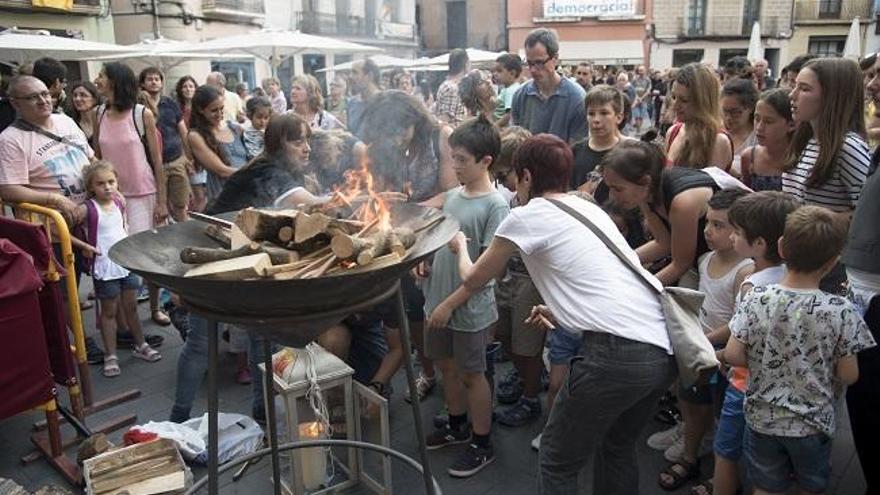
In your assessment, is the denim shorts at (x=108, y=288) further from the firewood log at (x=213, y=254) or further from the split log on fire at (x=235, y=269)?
the split log on fire at (x=235, y=269)

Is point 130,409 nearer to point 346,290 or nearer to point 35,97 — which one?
point 35,97

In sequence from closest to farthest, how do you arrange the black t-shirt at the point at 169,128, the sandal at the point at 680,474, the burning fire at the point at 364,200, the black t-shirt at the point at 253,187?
the burning fire at the point at 364,200
the sandal at the point at 680,474
the black t-shirt at the point at 253,187
the black t-shirt at the point at 169,128

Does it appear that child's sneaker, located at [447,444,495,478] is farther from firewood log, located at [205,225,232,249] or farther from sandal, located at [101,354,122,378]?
sandal, located at [101,354,122,378]

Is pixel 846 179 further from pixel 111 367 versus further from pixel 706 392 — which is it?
pixel 111 367

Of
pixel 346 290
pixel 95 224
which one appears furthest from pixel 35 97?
pixel 346 290

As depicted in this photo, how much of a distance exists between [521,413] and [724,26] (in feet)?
118

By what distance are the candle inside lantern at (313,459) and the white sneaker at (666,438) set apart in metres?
1.77

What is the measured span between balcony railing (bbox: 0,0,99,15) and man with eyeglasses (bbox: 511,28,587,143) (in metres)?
15.2

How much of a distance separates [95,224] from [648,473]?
3.79m

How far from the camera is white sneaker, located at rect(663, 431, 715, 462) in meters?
3.29

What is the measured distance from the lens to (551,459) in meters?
2.45

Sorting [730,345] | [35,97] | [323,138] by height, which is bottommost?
[730,345]

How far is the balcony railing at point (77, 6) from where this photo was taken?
1498 cm

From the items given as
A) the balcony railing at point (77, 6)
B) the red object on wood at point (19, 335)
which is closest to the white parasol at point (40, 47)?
the balcony railing at point (77, 6)
